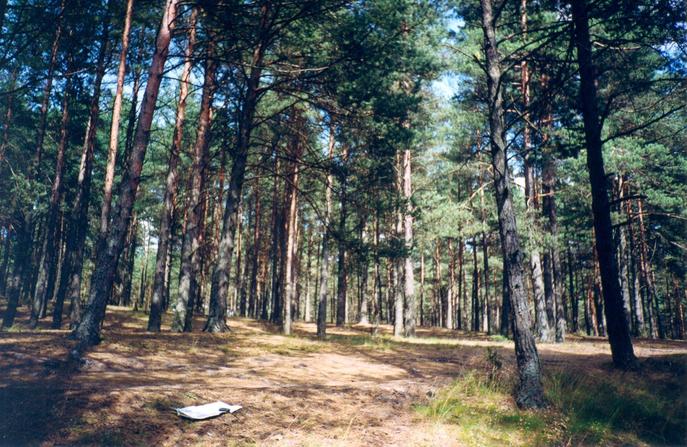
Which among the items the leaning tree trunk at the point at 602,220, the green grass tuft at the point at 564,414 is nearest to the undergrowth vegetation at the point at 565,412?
the green grass tuft at the point at 564,414

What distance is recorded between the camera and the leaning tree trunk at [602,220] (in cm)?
845

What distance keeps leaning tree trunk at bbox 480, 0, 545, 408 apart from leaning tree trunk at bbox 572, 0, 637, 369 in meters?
2.49

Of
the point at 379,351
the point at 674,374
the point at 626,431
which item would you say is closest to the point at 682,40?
the point at 674,374

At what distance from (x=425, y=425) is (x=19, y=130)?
1092 inches

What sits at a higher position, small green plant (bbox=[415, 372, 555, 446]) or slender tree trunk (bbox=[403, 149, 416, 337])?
slender tree trunk (bbox=[403, 149, 416, 337])

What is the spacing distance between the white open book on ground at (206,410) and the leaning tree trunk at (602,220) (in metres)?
8.41

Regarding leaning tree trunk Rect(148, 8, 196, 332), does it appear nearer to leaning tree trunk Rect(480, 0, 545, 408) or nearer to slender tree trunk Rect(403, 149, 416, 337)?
leaning tree trunk Rect(480, 0, 545, 408)

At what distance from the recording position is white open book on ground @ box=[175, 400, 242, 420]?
162 inches

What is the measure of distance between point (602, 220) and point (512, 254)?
3990mm

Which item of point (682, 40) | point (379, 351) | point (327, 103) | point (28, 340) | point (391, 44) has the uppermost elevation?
point (391, 44)

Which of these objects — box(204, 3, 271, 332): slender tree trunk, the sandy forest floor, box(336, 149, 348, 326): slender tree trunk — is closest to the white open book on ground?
the sandy forest floor

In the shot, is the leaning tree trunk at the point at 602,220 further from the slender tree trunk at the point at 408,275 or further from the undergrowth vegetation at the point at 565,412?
the slender tree trunk at the point at 408,275

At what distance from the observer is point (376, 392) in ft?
19.1

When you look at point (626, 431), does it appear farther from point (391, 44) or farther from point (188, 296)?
point (188, 296)
